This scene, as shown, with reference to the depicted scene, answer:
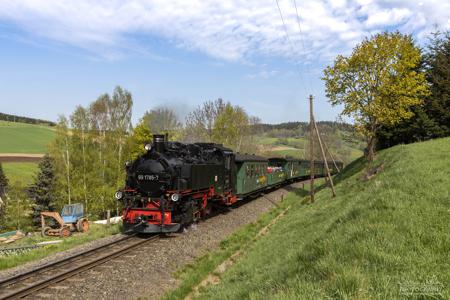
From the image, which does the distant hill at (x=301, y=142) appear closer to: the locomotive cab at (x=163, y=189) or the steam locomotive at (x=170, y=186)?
the steam locomotive at (x=170, y=186)

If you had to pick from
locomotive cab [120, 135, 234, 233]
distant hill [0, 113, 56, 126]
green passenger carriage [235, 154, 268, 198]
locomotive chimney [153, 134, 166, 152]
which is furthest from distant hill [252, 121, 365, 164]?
distant hill [0, 113, 56, 126]

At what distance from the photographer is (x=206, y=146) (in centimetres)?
1805

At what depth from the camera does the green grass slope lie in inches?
3091

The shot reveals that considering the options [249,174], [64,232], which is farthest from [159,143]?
[64,232]

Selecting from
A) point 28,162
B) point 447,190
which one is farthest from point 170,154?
point 28,162

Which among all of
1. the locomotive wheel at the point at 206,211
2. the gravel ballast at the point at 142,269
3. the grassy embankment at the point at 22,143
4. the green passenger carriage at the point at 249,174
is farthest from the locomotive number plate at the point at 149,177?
the grassy embankment at the point at 22,143

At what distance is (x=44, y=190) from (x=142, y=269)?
104 feet

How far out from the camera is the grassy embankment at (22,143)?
64356 mm

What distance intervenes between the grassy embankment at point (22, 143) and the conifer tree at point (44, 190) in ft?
88.8

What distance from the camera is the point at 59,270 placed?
9.12 metres

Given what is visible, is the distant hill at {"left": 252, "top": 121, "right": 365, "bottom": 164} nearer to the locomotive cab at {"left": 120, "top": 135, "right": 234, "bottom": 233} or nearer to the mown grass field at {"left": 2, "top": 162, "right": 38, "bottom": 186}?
the mown grass field at {"left": 2, "top": 162, "right": 38, "bottom": 186}

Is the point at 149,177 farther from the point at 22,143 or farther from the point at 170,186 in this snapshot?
the point at 22,143

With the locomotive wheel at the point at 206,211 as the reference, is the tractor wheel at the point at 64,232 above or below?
below

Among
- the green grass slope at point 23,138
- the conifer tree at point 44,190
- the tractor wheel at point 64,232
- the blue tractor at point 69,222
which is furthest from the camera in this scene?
the green grass slope at point 23,138
